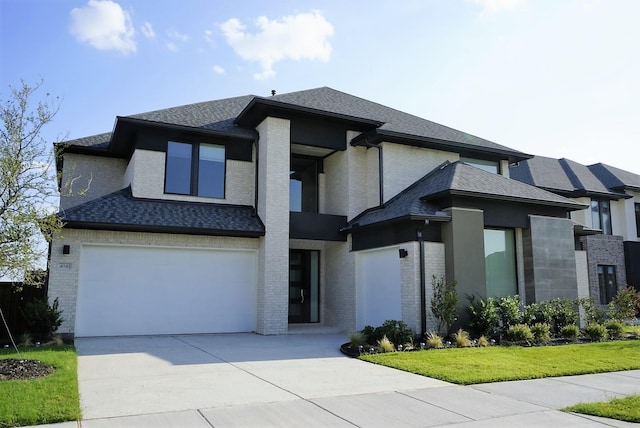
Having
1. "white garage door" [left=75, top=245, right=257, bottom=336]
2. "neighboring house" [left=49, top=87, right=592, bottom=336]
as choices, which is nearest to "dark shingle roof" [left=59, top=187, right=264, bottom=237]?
"neighboring house" [left=49, top=87, right=592, bottom=336]

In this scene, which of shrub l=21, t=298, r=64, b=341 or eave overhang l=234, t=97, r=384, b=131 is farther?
eave overhang l=234, t=97, r=384, b=131

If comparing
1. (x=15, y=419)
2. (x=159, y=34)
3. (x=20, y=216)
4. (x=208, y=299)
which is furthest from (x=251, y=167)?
(x=15, y=419)

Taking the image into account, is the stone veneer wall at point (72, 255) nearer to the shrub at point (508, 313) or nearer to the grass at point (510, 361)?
the grass at point (510, 361)

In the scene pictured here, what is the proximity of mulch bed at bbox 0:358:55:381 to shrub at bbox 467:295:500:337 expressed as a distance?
1006 centimetres

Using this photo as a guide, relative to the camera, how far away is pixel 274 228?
1587 cm

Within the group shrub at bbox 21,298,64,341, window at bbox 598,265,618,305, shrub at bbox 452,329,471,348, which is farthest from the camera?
window at bbox 598,265,618,305

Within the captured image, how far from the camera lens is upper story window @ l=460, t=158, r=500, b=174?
62.0ft

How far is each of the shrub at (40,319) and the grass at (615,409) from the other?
11861 mm

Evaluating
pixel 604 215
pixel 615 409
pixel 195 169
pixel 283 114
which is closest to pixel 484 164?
pixel 283 114

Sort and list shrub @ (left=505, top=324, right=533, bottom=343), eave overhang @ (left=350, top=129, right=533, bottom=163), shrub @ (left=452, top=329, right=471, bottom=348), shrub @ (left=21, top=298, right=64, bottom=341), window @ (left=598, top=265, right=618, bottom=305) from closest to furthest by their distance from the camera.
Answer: shrub @ (left=452, top=329, right=471, bottom=348) < shrub @ (left=21, top=298, right=64, bottom=341) < shrub @ (left=505, top=324, right=533, bottom=343) < eave overhang @ (left=350, top=129, right=533, bottom=163) < window @ (left=598, top=265, right=618, bottom=305)

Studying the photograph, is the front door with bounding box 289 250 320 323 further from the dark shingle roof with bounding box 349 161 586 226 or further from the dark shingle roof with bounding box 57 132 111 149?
the dark shingle roof with bounding box 57 132 111 149

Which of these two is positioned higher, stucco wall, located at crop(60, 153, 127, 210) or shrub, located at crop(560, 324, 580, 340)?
stucco wall, located at crop(60, 153, 127, 210)

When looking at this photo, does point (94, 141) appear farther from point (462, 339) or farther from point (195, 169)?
point (462, 339)

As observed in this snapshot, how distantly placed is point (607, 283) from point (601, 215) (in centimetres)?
347
